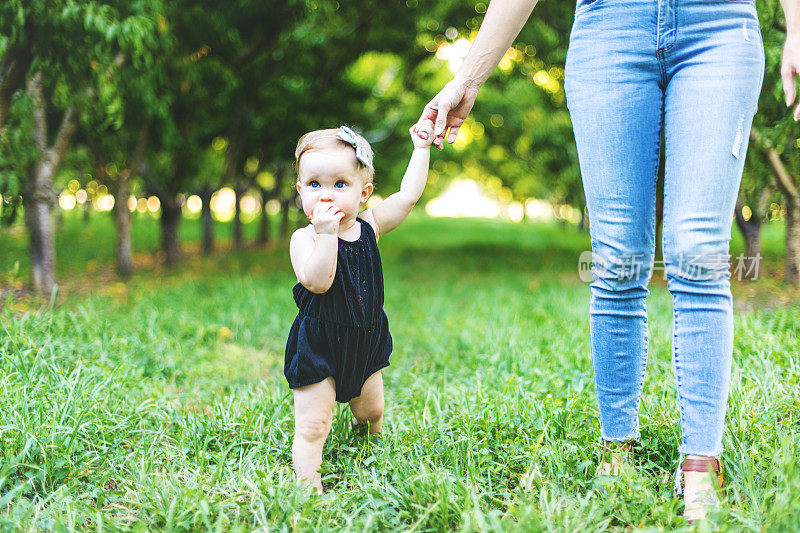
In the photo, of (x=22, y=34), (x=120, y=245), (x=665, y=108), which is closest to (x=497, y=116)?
(x=120, y=245)

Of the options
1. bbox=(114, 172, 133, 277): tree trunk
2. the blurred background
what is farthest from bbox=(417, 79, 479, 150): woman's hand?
bbox=(114, 172, 133, 277): tree trunk

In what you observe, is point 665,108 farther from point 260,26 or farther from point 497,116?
point 497,116

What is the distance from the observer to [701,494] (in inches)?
61.8

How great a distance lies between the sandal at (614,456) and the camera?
1781 mm

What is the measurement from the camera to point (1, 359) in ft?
8.64

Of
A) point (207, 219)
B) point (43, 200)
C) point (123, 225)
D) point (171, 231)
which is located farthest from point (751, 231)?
point (207, 219)

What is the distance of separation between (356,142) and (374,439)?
1.07 meters

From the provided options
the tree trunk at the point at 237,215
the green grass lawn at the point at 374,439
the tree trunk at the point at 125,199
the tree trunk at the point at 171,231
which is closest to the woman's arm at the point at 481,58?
the green grass lawn at the point at 374,439

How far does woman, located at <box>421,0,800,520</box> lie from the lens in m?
1.58

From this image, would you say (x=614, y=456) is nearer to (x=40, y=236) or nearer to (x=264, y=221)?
(x=40, y=236)

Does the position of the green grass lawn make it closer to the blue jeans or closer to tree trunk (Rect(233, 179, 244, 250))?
the blue jeans

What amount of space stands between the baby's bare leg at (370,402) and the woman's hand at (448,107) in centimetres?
82

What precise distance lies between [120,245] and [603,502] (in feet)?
24.6

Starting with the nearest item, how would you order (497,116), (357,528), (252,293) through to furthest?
(357,528) < (252,293) < (497,116)
